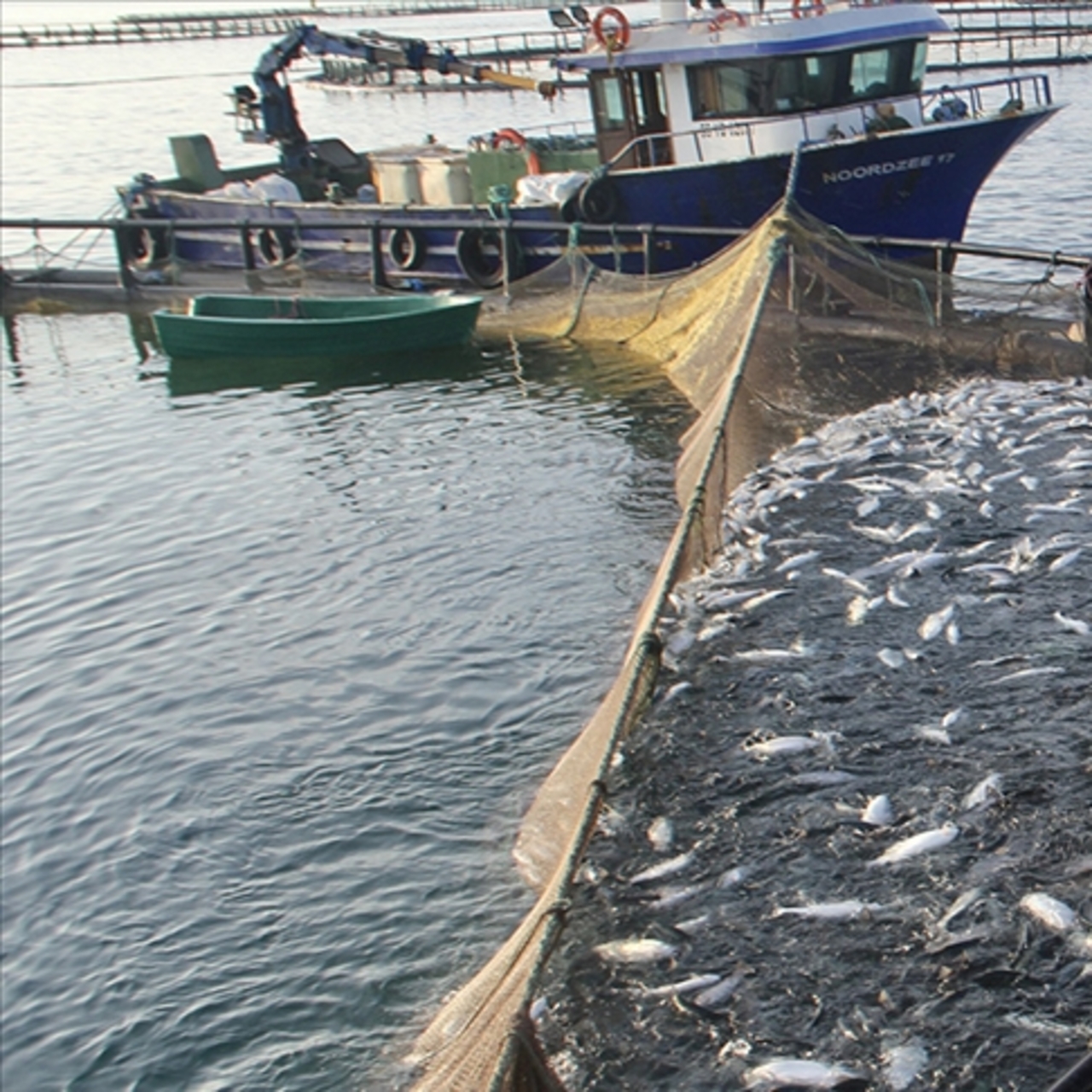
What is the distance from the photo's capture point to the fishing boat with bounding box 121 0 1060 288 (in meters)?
18.8

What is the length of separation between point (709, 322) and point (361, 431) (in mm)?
4772

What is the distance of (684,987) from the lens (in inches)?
259

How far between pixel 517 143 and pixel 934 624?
16.0 m

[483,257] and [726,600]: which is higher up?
[483,257]

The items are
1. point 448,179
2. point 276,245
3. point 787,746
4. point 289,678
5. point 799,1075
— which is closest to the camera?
point 799,1075

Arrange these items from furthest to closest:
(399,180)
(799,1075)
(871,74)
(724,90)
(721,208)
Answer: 1. (399,180)
2. (871,74)
3. (724,90)
4. (721,208)
5. (799,1075)

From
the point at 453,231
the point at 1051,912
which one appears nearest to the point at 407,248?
the point at 453,231

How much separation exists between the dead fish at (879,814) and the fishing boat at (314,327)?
44.1ft

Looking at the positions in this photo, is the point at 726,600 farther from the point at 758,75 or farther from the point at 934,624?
the point at 758,75

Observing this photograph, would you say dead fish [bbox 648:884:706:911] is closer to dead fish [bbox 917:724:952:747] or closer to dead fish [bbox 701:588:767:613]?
dead fish [bbox 917:724:952:747]

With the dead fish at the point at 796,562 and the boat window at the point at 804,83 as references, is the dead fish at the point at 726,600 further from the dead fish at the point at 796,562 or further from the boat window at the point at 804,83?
the boat window at the point at 804,83

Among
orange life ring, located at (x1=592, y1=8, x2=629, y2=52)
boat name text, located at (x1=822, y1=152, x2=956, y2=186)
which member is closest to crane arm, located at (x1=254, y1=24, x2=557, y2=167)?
orange life ring, located at (x1=592, y1=8, x2=629, y2=52)

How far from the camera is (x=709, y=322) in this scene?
16.7 meters

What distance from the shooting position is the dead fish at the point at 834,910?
271 inches
